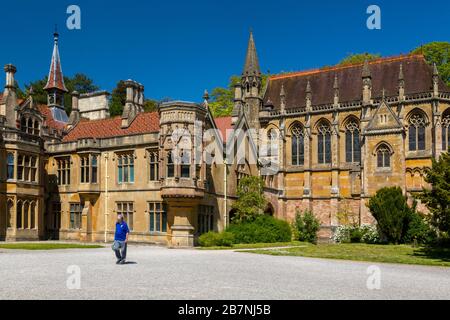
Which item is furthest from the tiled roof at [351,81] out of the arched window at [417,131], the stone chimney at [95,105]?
the stone chimney at [95,105]

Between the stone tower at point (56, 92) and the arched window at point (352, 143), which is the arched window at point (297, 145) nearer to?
the arched window at point (352, 143)

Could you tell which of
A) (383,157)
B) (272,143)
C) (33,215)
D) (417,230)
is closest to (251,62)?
(272,143)

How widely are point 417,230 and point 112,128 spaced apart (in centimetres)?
2351

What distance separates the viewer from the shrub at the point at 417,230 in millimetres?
39094

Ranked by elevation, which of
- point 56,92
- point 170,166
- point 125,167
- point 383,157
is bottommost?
point 170,166

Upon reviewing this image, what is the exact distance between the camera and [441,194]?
2364 centimetres

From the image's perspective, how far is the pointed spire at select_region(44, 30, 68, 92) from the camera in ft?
165

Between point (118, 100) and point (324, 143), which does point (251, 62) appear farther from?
point (118, 100)

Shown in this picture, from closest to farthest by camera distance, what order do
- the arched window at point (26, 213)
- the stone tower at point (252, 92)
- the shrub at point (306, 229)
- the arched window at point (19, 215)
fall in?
the arched window at point (19, 215) → the arched window at point (26, 213) → the shrub at point (306, 229) → the stone tower at point (252, 92)

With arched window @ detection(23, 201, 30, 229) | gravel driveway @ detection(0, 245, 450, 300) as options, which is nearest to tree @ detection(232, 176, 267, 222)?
arched window @ detection(23, 201, 30, 229)

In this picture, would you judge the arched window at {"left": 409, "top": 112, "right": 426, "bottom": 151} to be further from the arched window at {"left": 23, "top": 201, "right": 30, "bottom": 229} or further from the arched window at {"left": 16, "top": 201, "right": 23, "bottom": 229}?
the arched window at {"left": 16, "top": 201, "right": 23, "bottom": 229}

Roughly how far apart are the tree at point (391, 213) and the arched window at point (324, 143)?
1307cm

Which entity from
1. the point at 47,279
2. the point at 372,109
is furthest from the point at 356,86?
the point at 47,279

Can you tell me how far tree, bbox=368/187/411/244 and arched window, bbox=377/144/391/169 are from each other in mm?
6568
